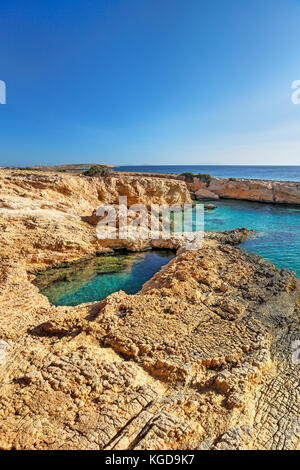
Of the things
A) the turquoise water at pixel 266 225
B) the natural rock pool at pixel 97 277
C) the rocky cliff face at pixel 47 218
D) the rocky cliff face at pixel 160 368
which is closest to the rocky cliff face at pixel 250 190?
the turquoise water at pixel 266 225

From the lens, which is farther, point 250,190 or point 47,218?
point 250,190

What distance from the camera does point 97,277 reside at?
1176cm

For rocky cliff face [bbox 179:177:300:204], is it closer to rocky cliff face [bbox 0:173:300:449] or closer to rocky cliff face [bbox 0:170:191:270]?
rocky cliff face [bbox 0:170:191:270]

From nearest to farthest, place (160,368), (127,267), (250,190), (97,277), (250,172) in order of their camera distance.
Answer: (160,368) → (97,277) → (127,267) → (250,190) → (250,172)

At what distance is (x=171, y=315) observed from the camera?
19.9 ft

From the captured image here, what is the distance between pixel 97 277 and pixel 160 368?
799 centimetres

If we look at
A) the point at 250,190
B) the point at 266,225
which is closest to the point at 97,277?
the point at 266,225

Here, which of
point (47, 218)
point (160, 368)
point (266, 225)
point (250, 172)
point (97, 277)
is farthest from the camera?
point (250, 172)

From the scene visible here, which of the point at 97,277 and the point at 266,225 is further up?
the point at 266,225

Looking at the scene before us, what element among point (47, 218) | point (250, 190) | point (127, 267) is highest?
point (250, 190)

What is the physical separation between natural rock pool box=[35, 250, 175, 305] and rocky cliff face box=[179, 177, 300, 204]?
23.6m

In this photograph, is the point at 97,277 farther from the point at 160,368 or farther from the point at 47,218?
the point at 160,368

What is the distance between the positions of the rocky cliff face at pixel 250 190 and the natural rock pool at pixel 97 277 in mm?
23615

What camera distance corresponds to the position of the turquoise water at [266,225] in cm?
1370
